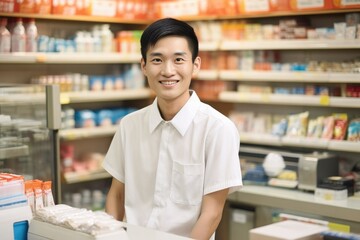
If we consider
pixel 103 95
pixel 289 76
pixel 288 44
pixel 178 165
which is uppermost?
pixel 288 44

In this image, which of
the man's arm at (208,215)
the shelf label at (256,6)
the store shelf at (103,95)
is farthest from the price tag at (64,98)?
the man's arm at (208,215)

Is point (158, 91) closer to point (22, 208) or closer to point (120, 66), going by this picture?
point (22, 208)

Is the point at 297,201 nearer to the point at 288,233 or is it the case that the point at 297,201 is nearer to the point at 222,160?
the point at 222,160

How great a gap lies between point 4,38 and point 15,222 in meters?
2.96

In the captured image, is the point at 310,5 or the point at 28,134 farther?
the point at 310,5

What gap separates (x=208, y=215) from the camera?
254 centimetres

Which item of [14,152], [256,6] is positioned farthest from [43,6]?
[256,6]

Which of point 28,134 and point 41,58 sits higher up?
point 41,58

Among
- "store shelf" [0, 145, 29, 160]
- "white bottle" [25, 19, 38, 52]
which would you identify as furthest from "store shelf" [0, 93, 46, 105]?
"white bottle" [25, 19, 38, 52]

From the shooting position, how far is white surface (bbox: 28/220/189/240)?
1.96 meters

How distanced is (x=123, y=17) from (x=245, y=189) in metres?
2.21

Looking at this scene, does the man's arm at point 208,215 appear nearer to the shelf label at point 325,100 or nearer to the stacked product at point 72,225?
the stacked product at point 72,225

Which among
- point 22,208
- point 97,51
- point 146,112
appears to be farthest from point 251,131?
point 22,208

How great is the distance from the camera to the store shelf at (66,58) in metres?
4.79
